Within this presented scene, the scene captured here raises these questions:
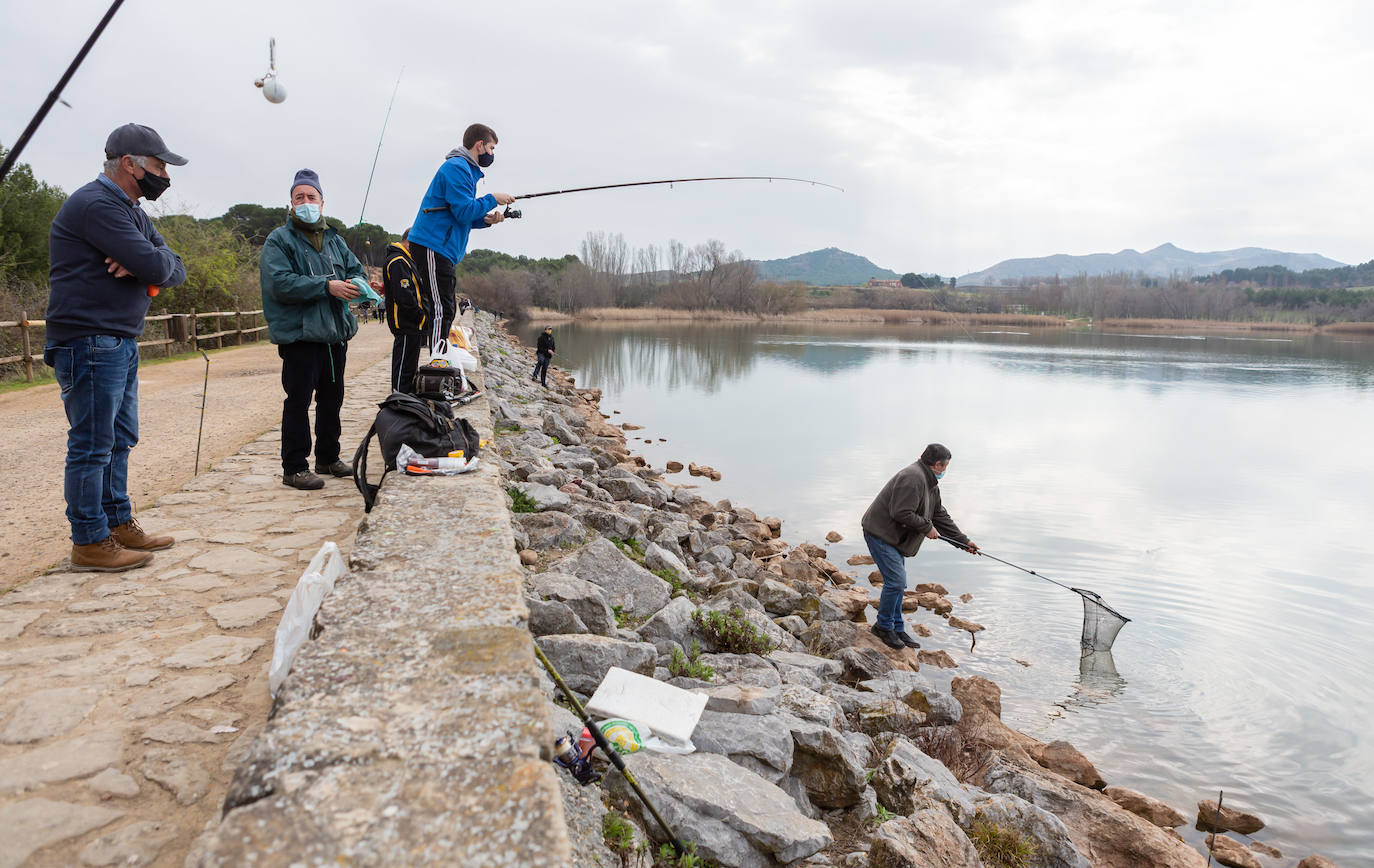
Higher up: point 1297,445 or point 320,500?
point 320,500

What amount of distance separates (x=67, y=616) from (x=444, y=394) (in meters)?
2.12

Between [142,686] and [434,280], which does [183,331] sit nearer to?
[434,280]

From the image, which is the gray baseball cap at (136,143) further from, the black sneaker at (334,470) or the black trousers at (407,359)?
the black sneaker at (334,470)

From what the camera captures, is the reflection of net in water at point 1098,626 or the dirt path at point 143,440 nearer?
the dirt path at point 143,440

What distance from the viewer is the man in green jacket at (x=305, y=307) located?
183 inches

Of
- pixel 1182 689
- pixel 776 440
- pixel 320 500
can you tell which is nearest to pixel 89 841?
pixel 320 500

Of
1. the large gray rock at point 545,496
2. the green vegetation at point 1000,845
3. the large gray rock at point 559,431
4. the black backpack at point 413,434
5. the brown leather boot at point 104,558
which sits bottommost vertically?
the green vegetation at point 1000,845

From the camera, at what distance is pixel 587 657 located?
3.51 meters

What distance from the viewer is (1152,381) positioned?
28.8m

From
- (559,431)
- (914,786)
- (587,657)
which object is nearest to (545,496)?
(587,657)

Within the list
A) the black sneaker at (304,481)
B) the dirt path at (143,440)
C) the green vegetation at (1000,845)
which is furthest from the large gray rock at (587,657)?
the dirt path at (143,440)

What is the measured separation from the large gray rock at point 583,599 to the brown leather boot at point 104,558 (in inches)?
71.4

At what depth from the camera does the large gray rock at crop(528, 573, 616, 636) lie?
4.04m

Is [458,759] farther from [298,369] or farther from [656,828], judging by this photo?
[298,369]
